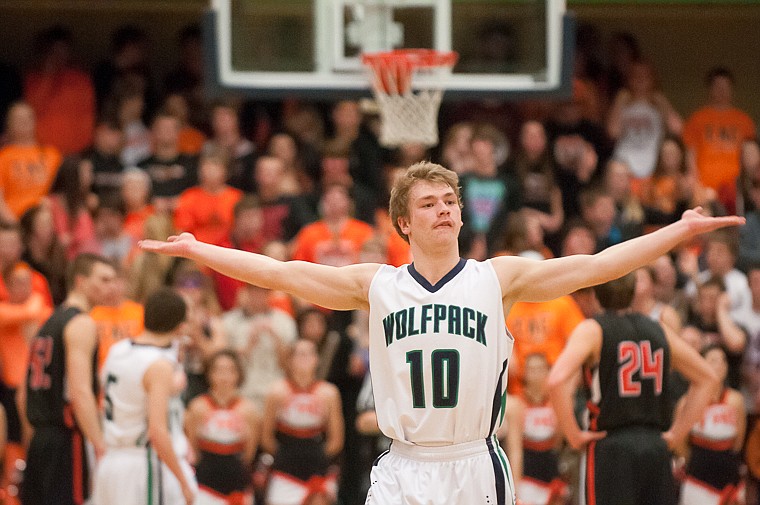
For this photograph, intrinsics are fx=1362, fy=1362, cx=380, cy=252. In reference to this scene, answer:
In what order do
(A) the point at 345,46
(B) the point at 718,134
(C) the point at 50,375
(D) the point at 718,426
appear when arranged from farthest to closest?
(B) the point at 718,134
(A) the point at 345,46
(D) the point at 718,426
(C) the point at 50,375

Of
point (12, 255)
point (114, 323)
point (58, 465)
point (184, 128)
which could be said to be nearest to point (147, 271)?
point (114, 323)

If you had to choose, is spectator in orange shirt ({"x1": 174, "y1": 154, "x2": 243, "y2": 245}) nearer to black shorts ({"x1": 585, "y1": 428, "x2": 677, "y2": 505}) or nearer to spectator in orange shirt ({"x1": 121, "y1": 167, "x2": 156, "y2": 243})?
spectator in orange shirt ({"x1": 121, "y1": 167, "x2": 156, "y2": 243})

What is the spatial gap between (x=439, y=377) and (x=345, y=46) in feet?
17.2

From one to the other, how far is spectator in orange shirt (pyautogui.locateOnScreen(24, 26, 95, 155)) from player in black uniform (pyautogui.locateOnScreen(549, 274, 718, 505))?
6.29 metres

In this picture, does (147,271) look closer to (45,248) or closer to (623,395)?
(45,248)

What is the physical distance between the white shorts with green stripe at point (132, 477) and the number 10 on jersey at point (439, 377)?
3.13 metres

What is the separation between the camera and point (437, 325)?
5.57 m

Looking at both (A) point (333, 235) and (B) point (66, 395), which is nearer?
(B) point (66, 395)

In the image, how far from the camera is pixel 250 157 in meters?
11.8

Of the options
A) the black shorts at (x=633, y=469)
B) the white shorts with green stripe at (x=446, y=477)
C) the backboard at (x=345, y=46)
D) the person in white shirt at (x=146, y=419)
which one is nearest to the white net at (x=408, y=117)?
the backboard at (x=345, y=46)

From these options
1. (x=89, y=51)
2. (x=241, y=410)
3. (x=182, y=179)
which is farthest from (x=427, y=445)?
(x=89, y=51)

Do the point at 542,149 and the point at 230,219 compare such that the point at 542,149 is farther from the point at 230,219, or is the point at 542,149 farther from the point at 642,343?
the point at 642,343

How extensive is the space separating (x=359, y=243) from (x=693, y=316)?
2.64m

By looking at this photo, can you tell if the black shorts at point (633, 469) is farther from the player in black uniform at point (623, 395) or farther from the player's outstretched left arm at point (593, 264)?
the player's outstretched left arm at point (593, 264)
